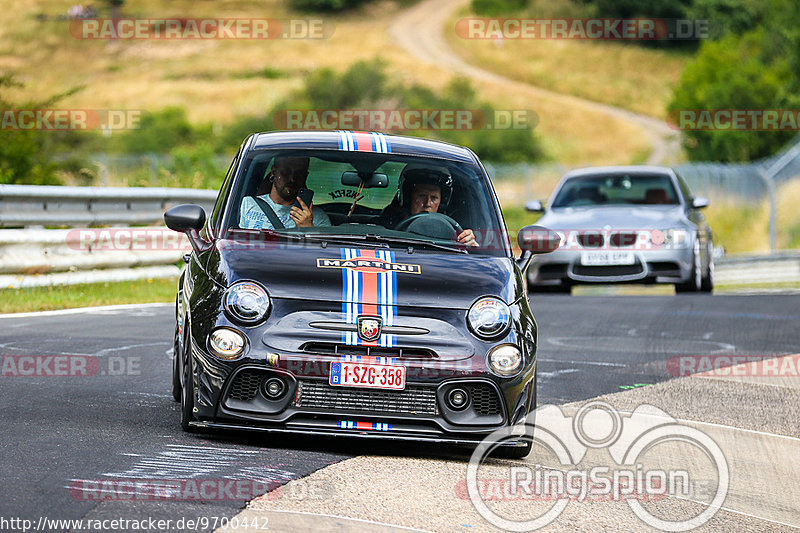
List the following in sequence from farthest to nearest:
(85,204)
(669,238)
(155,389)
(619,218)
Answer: (619,218), (669,238), (85,204), (155,389)

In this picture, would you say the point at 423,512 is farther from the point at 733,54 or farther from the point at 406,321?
the point at 733,54

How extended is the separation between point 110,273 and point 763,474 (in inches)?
375

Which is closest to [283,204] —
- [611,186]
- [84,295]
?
[84,295]

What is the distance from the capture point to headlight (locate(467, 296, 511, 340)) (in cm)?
658

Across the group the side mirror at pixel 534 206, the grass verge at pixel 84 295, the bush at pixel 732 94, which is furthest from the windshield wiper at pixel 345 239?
the bush at pixel 732 94

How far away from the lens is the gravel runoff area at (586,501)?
5297 mm

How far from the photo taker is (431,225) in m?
7.59

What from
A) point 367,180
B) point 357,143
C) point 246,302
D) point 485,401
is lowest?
point 485,401

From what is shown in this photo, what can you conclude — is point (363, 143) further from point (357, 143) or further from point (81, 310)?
point (81, 310)

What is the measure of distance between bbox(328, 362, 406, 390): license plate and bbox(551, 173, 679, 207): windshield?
448 inches

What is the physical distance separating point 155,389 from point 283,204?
5.10ft

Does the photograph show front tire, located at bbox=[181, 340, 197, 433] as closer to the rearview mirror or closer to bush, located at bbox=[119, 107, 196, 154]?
the rearview mirror

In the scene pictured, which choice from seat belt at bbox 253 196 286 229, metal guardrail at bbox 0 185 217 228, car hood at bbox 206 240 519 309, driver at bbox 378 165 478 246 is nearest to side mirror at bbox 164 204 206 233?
seat belt at bbox 253 196 286 229

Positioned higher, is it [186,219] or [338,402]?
[186,219]
